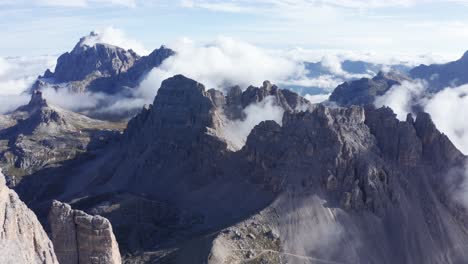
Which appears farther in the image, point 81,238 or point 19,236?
point 81,238

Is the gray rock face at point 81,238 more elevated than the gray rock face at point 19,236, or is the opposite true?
the gray rock face at point 19,236

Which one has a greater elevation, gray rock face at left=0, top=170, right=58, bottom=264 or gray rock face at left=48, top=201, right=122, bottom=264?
gray rock face at left=0, top=170, right=58, bottom=264

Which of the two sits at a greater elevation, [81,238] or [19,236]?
[19,236]

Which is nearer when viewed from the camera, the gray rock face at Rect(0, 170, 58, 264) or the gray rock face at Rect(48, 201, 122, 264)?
the gray rock face at Rect(0, 170, 58, 264)

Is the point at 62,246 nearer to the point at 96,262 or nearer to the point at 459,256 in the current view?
the point at 96,262

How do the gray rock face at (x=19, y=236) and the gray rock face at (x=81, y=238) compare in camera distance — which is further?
the gray rock face at (x=81, y=238)
